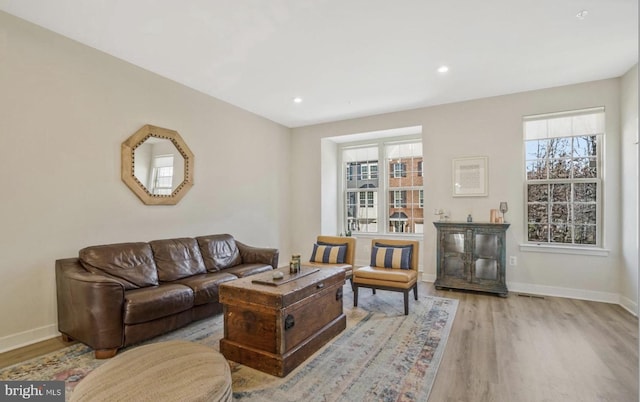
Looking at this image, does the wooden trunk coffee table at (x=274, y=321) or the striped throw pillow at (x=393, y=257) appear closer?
the wooden trunk coffee table at (x=274, y=321)

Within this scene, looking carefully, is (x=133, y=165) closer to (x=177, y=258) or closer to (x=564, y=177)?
(x=177, y=258)

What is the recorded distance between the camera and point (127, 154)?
3.50m

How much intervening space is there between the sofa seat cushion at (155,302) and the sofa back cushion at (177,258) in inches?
12.8

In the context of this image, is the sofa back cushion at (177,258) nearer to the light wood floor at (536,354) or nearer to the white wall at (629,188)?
the light wood floor at (536,354)

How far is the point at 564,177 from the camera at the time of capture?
429 cm

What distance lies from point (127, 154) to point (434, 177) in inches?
167

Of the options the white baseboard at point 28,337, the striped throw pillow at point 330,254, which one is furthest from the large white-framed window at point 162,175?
the striped throw pillow at point 330,254

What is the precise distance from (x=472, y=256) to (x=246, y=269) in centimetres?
304

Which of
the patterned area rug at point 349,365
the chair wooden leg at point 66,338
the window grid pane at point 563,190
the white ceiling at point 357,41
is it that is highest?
the white ceiling at point 357,41

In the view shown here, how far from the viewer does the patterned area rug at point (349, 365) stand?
205 cm

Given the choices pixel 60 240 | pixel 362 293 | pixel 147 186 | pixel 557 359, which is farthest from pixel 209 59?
pixel 557 359

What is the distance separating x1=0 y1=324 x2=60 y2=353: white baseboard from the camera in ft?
8.68

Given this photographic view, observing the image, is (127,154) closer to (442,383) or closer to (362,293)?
(362,293)

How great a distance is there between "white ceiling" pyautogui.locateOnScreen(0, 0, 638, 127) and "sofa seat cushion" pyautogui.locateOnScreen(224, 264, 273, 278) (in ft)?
7.80
